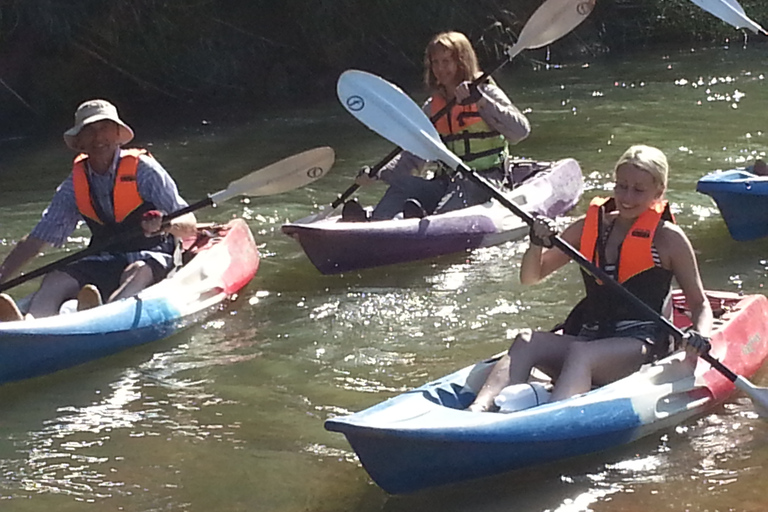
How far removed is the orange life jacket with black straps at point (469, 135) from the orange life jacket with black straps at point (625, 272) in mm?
2096

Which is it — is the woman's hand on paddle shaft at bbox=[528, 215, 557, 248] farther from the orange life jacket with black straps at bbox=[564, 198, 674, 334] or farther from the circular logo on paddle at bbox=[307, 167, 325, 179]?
the circular logo on paddle at bbox=[307, 167, 325, 179]

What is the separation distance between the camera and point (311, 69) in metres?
11.9

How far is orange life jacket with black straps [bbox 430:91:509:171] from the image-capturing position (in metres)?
5.83

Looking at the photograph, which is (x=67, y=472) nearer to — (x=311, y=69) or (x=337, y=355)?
(x=337, y=355)

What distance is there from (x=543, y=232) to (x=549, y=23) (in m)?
2.25

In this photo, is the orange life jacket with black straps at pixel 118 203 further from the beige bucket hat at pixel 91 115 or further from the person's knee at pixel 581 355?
the person's knee at pixel 581 355

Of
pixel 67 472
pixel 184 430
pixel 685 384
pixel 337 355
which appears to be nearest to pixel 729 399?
pixel 685 384

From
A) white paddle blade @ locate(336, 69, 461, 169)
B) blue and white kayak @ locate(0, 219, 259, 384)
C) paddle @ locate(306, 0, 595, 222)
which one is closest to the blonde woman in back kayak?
paddle @ locate(306, 0, 595, 222)

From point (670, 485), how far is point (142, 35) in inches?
323

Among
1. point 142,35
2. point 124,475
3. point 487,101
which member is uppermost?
point 142,35

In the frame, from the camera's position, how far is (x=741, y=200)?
5.52m

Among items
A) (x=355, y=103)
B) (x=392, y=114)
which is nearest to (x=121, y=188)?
(x=355, y=103)

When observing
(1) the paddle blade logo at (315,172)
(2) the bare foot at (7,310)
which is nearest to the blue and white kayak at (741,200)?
(1) the paddle blade logo at (315,172)

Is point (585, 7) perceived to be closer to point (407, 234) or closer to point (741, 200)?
point (741, 200)
